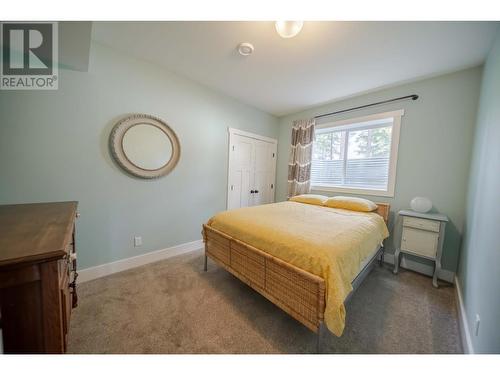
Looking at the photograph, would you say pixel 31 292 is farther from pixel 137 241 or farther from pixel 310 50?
pixel 310 50

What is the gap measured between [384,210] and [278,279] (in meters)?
2.08

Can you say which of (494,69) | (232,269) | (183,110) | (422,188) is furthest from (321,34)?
(232,269)

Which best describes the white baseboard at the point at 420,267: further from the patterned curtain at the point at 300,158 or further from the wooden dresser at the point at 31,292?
the wooden dresser at the point at 31,292

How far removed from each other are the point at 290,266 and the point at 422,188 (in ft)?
7.59

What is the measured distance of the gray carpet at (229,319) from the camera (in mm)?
1271

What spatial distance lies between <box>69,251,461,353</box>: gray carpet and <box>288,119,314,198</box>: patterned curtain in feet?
6.24

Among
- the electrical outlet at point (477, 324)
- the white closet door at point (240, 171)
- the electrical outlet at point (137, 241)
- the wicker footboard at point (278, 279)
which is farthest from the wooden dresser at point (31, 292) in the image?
the white closet door at point (240, 171)

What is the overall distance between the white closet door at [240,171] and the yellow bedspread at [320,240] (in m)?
1.21

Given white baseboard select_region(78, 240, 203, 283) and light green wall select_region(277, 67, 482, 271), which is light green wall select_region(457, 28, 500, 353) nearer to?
light green wall select_region(277, 67, 482, 271)

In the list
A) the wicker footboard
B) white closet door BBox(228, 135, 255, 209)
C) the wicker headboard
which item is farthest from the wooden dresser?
the wicker headboard

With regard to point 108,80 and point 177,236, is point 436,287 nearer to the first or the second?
point 177,236

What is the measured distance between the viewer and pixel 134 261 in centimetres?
227

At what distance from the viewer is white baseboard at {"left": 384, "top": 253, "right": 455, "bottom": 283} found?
85.5 inches

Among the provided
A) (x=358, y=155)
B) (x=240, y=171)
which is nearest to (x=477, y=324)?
(x=358, y=155)
